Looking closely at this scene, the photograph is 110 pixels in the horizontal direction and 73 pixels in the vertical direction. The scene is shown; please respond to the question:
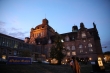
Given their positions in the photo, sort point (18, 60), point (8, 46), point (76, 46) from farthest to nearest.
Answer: point (76, 46) → point (8, 46) → point (18, 60)

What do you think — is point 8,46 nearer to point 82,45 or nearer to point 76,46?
point 76,46

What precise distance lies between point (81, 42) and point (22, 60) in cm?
3606

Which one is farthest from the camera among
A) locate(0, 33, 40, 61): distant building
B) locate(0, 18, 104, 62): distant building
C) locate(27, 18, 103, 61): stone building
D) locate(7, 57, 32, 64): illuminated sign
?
locate(27, 18, 103, 61): stone building

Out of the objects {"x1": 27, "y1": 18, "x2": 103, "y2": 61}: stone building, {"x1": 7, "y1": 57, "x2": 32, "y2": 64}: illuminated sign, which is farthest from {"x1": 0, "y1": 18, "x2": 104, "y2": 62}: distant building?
{"x1": 7, "y1": 57, "x2": 32, "y2": 64}: illuminated sign

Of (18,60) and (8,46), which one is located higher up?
(8,46)

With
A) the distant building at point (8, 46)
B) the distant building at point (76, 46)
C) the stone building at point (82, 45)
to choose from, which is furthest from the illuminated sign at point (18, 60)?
the stone building at point (82, 45)

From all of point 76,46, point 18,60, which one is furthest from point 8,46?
point 76,46

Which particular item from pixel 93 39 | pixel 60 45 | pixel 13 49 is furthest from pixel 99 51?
pixel 13 49

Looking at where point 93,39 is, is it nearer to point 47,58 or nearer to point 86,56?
point 86,56

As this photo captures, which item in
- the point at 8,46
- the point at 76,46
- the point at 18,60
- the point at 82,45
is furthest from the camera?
the point at 76,46

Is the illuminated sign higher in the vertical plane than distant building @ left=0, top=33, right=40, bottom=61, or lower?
lower

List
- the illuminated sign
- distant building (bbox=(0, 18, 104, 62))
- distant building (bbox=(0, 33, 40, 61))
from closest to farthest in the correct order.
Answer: the illuminated sign < distant building (bbox=(0, 33, 40, 61)) < distant building (bbox=(0, 18, 104, 62))

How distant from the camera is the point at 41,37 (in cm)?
7469

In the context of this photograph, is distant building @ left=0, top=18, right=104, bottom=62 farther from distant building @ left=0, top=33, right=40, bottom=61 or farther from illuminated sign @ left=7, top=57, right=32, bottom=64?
illuminated sign @ left=7, top=57, right=32, bottom=64
